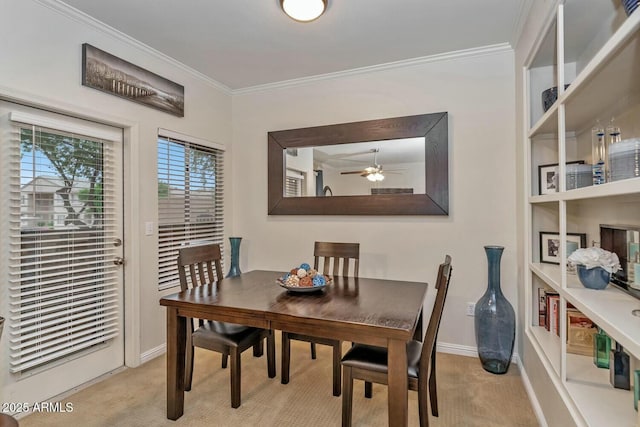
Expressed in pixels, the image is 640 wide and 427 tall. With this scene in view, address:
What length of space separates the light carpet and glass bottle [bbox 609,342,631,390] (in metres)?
0.64

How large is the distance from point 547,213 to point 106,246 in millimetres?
3352

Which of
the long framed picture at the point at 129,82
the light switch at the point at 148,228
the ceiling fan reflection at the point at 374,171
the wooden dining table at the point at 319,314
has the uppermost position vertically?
the long framed picture at the point at 129,82

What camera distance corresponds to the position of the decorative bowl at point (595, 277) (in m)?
1.58

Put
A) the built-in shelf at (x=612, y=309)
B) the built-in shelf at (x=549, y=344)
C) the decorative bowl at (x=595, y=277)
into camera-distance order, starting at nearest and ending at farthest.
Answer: the built-in shelf at (x=612, y=309) < the decorative bowl at (x=595, y=277) < the built-in shelf at (x=549, y=344)

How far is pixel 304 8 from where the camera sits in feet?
7.07

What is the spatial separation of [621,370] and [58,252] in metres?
3.31

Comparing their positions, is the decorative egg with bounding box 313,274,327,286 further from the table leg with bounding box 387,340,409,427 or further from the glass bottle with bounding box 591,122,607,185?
the glass bottle with bounding box 591,122,607,185

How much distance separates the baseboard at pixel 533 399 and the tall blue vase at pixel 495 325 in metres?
0.13

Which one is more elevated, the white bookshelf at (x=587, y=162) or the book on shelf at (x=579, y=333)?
the white bookshelf at (x=587, y=162)

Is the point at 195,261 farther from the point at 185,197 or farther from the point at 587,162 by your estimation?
the point at 587,162

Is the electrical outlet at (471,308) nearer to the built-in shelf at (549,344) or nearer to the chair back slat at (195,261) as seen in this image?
the built-in shelf at (549,344)

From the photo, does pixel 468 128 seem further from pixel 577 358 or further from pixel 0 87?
pixel 0 87

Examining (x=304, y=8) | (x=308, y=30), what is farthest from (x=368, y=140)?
(x=304, y=8)

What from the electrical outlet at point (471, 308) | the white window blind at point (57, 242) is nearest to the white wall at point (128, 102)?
the white window blind at point (57, 242)
